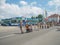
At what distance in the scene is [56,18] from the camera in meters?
164

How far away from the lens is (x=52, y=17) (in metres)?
167

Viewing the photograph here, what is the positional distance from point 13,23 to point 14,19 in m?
5.32

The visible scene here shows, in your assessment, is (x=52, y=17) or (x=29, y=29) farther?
(x=52, y=17)

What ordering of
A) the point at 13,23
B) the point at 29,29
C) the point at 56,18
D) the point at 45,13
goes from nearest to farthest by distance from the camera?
the point at 29,29 < the point at 45,13 < the point at 13,23 < the point at 56,18

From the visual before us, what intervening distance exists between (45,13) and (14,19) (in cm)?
2933

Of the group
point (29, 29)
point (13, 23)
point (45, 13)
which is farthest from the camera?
point (13, 23)

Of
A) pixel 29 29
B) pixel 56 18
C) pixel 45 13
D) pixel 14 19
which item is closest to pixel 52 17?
pixel 56 18

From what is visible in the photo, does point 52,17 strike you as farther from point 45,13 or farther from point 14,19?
point 45,13

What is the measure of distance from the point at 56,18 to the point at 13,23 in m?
73.4

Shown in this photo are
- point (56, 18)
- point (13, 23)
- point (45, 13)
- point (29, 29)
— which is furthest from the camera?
point (56, 18)

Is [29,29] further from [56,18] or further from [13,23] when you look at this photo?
[56,18]

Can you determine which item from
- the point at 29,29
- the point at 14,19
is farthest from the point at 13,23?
the point at 29,29

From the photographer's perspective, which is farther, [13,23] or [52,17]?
[52,17]

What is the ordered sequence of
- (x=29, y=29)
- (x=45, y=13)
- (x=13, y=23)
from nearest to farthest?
(x=29, y=29), (x=45, y=13), (x=13, y=23)
